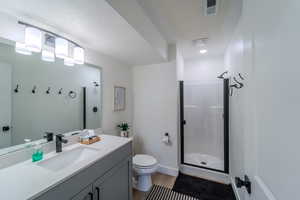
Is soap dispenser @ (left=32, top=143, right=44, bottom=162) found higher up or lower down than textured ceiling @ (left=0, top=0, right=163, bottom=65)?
→ lower down

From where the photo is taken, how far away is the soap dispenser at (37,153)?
3.45ft

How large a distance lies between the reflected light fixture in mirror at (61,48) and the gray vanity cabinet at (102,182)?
1142 millimetres

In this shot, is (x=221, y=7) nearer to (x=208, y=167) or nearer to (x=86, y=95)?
(x=86, y=95)

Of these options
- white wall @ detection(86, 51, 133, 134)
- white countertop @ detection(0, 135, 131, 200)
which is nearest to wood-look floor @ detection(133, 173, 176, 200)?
white wall @ detection(86, 51, 133, 134)

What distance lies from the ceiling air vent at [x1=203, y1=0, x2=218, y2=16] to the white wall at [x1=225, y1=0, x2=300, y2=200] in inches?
33.0

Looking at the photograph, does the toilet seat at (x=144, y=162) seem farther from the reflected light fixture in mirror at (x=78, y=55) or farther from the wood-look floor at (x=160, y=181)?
the reflected light fixture in mirror at (x=78, y=55)

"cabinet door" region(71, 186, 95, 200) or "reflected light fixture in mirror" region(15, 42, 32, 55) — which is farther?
"reflected light fixture in mirror" region(15, 42, 32, 55)

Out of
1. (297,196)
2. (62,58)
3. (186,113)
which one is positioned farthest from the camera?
(186,113)

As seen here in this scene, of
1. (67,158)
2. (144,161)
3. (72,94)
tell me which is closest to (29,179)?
(67,158)

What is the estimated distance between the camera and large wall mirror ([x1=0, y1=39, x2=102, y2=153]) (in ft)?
3.41

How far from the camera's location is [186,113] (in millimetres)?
2617

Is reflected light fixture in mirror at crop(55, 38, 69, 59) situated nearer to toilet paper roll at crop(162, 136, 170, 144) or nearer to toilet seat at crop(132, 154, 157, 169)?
toilet seat at crop(132, 154, 157, 169)

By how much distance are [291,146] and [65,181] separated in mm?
1117

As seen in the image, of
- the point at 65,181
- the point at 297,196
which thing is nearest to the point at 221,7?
the point at 297,196
